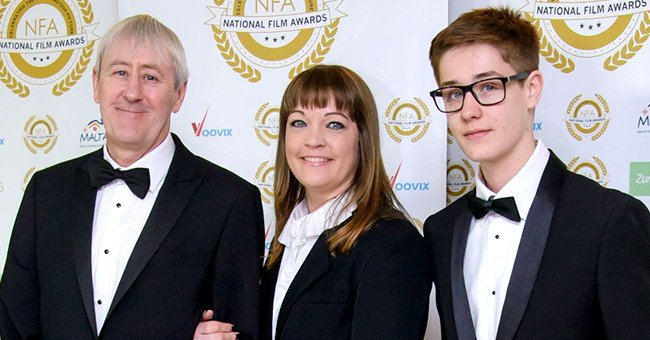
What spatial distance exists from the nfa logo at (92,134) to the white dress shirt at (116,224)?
1561mm

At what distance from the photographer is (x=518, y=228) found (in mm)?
1685

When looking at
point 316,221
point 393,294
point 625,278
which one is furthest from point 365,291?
point 625,278

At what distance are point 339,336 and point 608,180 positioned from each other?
1.56 meters

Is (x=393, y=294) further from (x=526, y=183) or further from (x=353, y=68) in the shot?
(x=353, y=68)

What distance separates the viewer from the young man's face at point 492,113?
1.67 m

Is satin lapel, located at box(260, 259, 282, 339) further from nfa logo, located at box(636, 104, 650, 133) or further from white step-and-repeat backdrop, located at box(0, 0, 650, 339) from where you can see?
nfa logo, located at box(636, 104, 650, 133)

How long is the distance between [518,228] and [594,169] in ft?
4.12

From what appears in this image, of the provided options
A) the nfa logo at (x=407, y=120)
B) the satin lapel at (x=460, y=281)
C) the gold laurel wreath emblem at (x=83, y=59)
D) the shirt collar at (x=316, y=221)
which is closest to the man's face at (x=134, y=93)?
the shirt collar at (x=316, y=221)

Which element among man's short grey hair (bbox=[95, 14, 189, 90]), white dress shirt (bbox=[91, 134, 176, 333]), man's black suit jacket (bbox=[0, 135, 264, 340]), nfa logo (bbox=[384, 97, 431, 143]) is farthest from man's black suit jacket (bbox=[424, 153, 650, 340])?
nfa logo (bbox=[384, 97, 431, 143])

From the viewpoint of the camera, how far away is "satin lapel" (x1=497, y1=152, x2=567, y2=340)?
5.12 feet

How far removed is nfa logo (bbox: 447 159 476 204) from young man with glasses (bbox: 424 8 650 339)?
1068 millimetres

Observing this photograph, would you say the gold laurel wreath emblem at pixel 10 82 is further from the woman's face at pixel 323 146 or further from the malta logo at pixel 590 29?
the malta logo at pixel 590 29

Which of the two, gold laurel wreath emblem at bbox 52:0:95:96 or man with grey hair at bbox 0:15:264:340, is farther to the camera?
gold laurel wreath emblem at bbox 52:0:95:96

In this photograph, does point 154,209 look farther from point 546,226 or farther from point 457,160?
point 457,160
